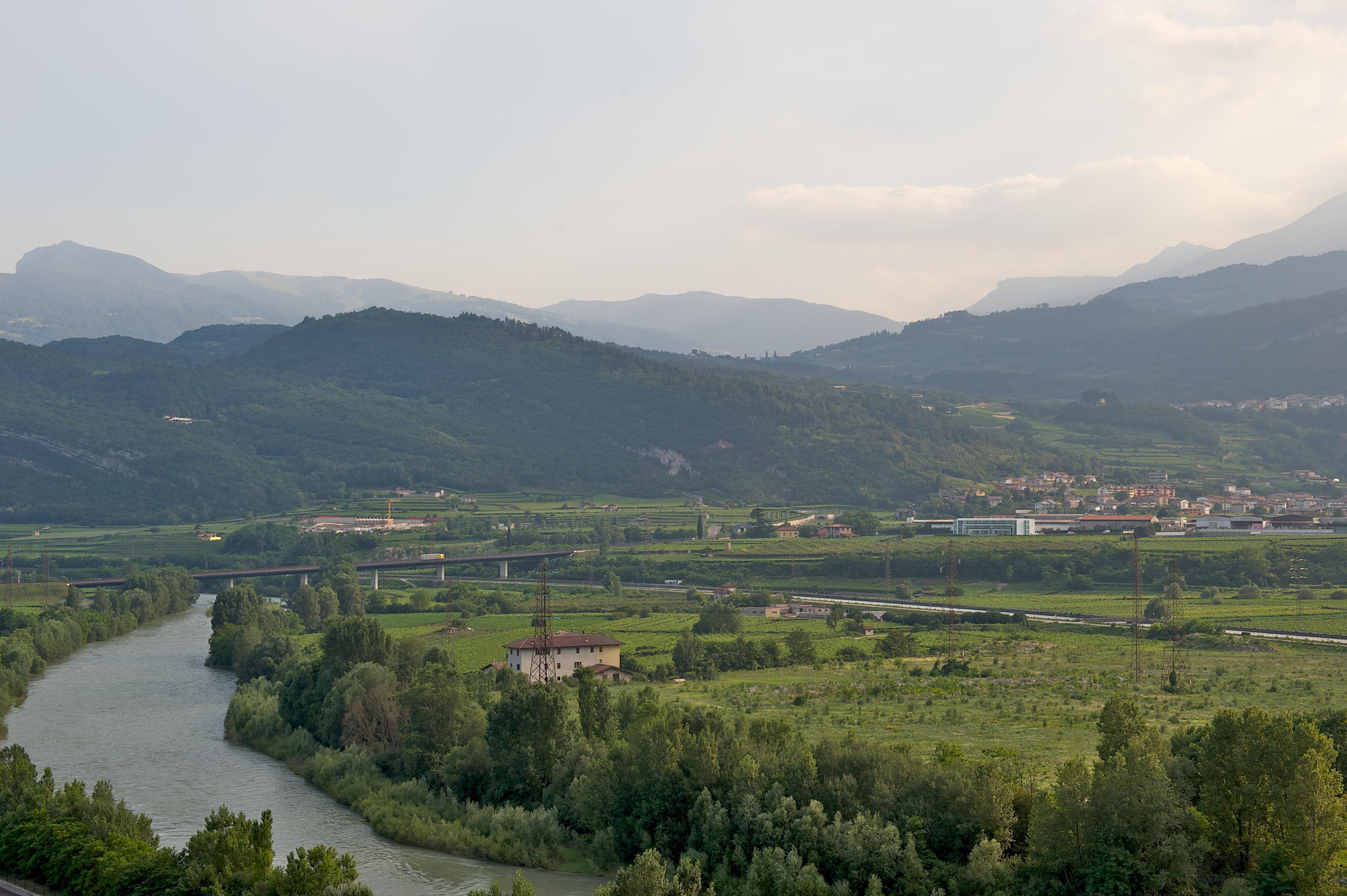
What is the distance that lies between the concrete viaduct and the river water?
30.1 meters

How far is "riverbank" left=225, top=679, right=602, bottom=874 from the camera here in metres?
36.1

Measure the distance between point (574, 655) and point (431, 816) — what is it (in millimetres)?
18789

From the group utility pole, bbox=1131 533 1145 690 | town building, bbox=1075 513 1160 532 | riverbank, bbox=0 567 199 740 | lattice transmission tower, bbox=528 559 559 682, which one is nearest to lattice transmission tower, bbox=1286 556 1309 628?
utility pole, bbox=1131 533 1145 690

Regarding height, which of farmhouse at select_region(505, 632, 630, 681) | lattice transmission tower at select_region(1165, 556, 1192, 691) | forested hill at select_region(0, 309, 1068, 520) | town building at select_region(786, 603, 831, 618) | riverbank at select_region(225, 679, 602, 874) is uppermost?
Result: forested hill at select_region(0, 309, 1068, 520)

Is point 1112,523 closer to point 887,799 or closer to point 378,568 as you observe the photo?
point 378,568

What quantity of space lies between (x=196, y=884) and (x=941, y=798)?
16767 millimetres

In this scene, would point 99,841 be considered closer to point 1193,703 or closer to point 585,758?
point 585,758

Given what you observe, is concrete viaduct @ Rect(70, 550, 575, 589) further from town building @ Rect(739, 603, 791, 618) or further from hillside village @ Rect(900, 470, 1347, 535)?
hillside village @ Rect(900, 470, 1347, 535)

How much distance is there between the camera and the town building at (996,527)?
381 feet

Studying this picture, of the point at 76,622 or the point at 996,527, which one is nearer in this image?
the point at 76,622

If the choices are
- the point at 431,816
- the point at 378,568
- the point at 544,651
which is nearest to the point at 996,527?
the point at 378,568

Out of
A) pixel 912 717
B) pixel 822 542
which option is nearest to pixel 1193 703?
pixel 912 717

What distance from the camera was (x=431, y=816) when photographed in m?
39.1

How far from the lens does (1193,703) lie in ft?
140
